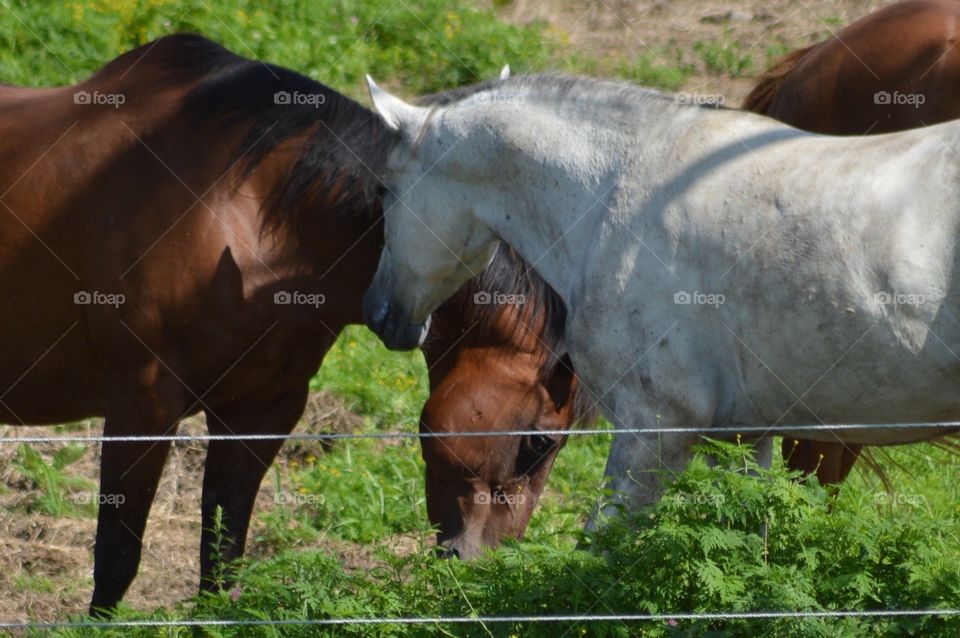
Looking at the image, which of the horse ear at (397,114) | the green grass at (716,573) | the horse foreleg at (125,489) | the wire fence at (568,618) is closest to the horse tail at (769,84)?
the horse ear at (397,114)

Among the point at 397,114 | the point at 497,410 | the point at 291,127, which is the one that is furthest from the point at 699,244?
the point at 291,127

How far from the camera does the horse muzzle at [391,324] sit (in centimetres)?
416

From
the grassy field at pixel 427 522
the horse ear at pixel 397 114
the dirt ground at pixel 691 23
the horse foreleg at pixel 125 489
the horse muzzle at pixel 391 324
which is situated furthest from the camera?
the dirt ground at pixel 691 23

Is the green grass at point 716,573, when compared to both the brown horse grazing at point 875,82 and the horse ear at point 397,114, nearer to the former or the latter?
the horse ear at point 397,114

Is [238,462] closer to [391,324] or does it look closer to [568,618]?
[391,324]

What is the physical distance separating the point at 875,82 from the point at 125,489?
3.33 meters

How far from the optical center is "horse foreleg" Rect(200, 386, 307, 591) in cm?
496

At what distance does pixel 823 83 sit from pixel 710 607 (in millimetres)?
2937

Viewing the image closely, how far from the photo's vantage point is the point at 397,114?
403 centimetres

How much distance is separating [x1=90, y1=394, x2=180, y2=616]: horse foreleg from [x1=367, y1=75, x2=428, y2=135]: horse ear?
1.36m

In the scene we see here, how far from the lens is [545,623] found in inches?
132

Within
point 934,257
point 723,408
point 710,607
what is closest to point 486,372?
point 723,408

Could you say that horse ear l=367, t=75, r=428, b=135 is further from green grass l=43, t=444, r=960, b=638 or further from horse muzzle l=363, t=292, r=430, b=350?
green grass l=43, t=444, r=960, b=638

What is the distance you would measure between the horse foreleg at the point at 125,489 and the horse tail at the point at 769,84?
306cm
